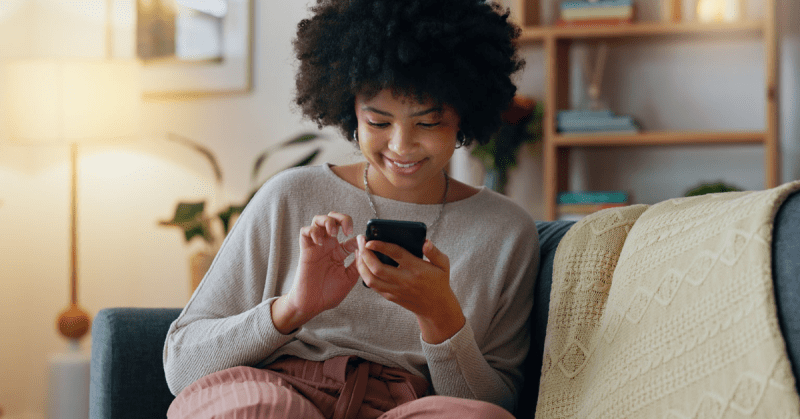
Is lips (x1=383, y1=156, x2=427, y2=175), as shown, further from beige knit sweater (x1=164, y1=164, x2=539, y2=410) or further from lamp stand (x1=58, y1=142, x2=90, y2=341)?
lamp stand (x1=58, y1=142, x2=90, y2=341)

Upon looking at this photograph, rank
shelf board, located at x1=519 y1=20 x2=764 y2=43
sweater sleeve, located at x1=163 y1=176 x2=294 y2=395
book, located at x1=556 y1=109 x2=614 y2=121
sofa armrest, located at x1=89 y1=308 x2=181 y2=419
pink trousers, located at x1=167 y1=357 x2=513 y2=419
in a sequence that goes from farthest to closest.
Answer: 1. book, located at x1=556 y1=109 x2=614 y2=121
2. shelf board, located at x1=519 y1=20 x2=764 y2=43
3. sofa armrest, located at x1=89 y1=308 x2=181 y2=419
4. sweater sleeve, located at x1=163 y1=176 x2=294 y2=395
5. pink trousers, located at x1=167 y1=357 x2=513 y2=419

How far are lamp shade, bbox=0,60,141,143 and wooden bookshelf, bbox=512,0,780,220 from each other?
1.49 metres

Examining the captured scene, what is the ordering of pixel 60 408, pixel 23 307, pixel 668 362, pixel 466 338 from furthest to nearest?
1. pixel 23 307
2. pixel 60 408
3. pixel 466 338
4. pixel 668 362

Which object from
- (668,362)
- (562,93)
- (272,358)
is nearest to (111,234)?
(562,93)

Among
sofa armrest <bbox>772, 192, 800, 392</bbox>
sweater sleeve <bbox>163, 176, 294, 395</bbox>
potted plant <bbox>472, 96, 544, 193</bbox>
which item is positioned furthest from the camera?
potted plant <bbox>472, 96, 544, 193</bbox>

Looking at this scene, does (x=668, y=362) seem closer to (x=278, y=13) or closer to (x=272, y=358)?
(x=272, y=358)

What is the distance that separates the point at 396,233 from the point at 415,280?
7 cm

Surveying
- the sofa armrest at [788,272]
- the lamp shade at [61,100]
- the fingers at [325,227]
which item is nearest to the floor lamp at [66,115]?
the lamp shade at [61,100]

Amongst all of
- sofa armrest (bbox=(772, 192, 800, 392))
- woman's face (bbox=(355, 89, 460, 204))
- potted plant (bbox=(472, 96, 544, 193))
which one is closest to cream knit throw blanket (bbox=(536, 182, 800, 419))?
sofa armrest (bbox=(772, 192, 800, 392))

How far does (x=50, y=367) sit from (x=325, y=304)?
1.71 meters

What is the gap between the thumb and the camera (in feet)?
3.47

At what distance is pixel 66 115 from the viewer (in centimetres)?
248

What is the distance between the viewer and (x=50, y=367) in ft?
8.05

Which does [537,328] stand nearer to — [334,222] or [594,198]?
[334,222]
